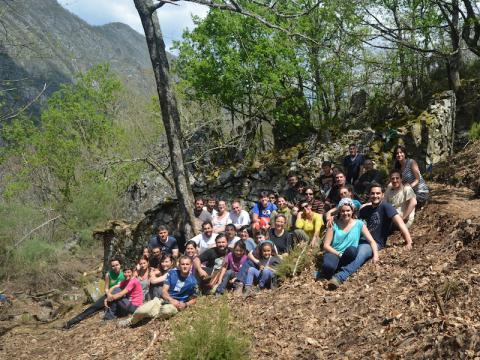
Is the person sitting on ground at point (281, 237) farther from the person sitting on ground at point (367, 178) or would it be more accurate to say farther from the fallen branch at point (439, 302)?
the fallen branch at point (439, 302)

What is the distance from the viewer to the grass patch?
6375 millimetres

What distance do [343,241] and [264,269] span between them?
1.25 m

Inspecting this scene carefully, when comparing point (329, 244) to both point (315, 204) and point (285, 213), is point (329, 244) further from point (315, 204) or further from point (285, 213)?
point (315, 204)

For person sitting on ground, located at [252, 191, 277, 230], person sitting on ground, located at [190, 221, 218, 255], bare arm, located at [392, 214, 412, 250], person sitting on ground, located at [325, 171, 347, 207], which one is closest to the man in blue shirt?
person sitting on ground, located at [190, 221, 218, 255]

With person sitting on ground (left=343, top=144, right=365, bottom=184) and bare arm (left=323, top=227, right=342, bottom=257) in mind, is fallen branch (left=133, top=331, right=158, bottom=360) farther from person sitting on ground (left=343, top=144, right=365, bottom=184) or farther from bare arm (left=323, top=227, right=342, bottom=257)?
person sitting on ground (left=343, top=144, right=365, bottom=184)

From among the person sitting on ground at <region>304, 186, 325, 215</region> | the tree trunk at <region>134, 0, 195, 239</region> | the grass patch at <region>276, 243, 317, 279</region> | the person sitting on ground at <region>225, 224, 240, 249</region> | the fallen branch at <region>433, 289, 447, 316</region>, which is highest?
the tree trunk at <region>134, 0, 195, 239</region>

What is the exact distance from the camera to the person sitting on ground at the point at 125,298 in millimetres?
7680

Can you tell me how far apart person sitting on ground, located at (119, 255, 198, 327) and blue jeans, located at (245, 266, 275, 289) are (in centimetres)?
91

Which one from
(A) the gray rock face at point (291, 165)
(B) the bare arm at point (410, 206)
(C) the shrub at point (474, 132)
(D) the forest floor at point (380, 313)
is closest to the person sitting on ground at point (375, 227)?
(D) the forest floor at point (380, 313)

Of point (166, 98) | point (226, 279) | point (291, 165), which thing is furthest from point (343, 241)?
point (291, 165)

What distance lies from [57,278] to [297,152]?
1194 centimetres

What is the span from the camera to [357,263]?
576 cm

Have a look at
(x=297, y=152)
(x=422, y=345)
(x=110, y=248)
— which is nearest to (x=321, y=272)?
(x=422, y=345)

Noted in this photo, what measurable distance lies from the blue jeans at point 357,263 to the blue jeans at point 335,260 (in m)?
0.07
